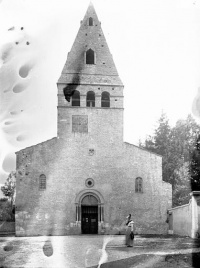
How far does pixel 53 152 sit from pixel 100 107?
5111 millimetres

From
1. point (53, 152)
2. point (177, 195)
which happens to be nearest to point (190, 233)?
point (53, 152)

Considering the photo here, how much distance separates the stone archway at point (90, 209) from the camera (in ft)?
104

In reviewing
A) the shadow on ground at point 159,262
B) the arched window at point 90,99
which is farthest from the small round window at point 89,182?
the shadow on ground at point 159,262

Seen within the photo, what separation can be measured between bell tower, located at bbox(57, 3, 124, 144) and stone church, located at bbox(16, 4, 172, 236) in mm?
78

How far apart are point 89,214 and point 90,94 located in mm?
9382

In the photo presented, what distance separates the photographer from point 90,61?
3472 centimetres

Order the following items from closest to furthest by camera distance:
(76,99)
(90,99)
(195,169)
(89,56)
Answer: (76,99) → (90,99) → (89,56) → (195,169)

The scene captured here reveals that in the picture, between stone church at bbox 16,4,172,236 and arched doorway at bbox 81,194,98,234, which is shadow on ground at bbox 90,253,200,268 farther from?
arched doorway at bbox 81,194,98,234

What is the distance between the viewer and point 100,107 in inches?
1307

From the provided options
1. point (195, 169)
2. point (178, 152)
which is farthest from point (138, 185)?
point (178, 152)

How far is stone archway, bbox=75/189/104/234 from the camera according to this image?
104 feet

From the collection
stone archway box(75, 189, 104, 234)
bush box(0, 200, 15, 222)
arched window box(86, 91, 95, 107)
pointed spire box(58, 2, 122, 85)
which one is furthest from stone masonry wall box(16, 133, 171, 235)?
bush box(0, 200, 15, 222)

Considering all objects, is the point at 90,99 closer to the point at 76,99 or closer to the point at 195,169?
the point at 76,99

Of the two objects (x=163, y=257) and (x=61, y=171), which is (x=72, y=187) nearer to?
(x=61, y=171)
